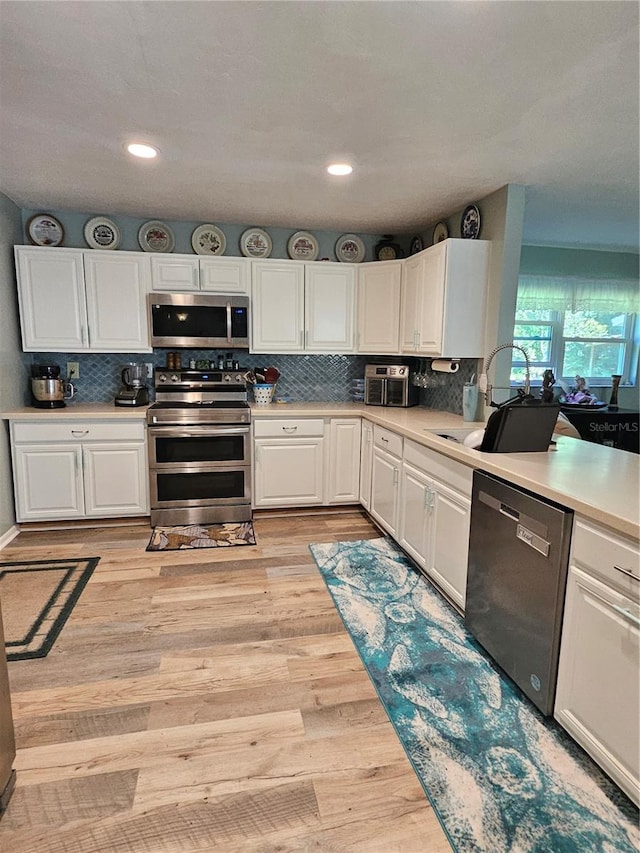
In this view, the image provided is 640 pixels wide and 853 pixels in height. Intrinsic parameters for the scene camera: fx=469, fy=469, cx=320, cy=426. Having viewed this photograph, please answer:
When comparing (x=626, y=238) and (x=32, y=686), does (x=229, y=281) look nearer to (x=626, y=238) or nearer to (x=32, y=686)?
(x=32, y=686)

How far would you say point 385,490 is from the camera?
3.41 meters

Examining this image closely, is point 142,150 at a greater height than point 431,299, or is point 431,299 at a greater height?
point 142,150

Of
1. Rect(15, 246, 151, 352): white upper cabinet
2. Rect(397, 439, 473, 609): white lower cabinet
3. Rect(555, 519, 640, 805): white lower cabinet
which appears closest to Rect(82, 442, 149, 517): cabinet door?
Rect(15, 246, 151, 352): white upper cabinet

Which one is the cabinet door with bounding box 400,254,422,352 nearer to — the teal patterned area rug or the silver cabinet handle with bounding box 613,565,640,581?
the teal patterned area rug

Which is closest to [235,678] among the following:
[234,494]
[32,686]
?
[32,686]

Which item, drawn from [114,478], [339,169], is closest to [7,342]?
[114,478]

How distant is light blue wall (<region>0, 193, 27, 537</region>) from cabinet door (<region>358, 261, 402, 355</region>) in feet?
8.85

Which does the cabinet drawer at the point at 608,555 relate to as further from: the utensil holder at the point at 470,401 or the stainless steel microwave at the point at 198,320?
the stainless steel microwave at the point at 198,320

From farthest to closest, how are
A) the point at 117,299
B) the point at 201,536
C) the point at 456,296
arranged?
the point at 117,299 → the point at 201,536 → the point at 456,296

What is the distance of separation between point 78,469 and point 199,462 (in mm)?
876

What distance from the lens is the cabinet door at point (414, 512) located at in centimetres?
276

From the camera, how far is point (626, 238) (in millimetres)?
4539

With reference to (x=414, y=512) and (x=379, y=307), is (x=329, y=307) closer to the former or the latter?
(x=379, y=307)

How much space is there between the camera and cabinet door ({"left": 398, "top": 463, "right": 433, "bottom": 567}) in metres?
2.76
